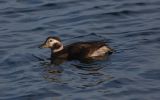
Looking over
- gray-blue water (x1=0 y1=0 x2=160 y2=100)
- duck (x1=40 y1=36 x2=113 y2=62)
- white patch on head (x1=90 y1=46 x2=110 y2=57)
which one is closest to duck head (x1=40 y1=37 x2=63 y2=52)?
duck (x1=40 y1=36 x2=113 y2=62)

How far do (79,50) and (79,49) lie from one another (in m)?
0.03

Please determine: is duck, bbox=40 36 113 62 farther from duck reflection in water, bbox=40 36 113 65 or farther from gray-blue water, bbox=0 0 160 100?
gray-blue water, bbox=0 0 160 100

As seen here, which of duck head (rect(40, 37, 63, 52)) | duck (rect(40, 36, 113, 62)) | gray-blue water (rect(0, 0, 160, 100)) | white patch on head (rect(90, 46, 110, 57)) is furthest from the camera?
duck head (rect(40, 37, 63, 52))

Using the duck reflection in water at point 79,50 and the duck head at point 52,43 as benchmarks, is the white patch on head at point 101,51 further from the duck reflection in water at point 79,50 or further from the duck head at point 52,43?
the duck head at point 52,43

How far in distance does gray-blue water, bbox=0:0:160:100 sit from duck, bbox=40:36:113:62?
0.96ft

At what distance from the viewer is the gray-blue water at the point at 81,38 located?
50.6 feet

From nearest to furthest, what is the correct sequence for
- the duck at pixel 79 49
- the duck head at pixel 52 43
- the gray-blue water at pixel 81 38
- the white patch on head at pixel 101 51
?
the gray-blue water at pixel 81 38, the white patch on head at pixel 101 51, the duck at pixel 79 49, the duck head at pixel 52 43

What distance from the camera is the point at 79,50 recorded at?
18297 mm

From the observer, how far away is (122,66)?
16.9 meters

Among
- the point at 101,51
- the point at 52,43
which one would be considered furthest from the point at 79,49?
the point at 52,43

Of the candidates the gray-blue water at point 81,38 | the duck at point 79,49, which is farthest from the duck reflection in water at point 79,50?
the gray-blue water at point 81,38

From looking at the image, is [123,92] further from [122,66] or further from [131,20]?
[131,20]

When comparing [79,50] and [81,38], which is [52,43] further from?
[81,38]

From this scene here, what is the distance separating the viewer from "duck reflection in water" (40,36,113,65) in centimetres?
1813
